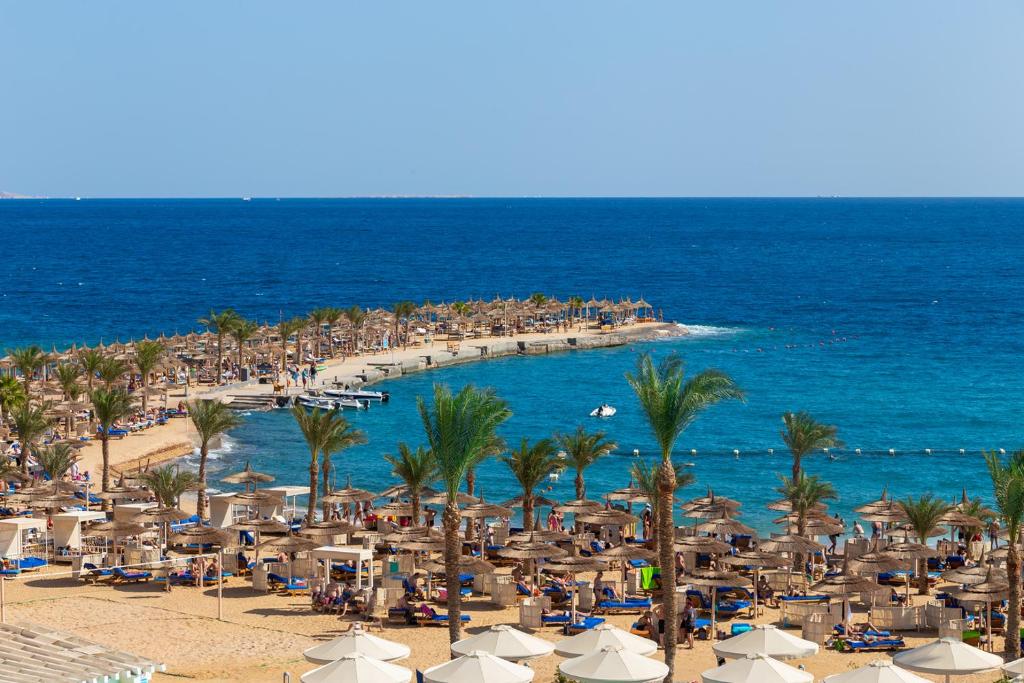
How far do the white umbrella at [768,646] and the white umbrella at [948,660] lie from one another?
1.49 m

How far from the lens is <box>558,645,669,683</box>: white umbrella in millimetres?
18469

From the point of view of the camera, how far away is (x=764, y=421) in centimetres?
5516

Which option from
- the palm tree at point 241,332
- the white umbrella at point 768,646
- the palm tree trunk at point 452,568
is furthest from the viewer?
the palm tree at point 241,332

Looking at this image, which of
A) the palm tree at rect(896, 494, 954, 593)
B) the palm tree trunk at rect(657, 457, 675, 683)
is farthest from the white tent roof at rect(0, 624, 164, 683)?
the palm tree at rect(896, 494, 954, 593)

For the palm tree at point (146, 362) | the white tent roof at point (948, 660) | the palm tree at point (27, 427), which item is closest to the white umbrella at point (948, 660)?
the white tent roof at point (948, 660)

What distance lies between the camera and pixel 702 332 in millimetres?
87500

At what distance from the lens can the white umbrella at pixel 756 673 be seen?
1831cm

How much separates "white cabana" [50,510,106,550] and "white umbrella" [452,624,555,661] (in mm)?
14221

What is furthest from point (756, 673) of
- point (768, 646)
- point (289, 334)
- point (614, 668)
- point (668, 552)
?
point (289, 334)

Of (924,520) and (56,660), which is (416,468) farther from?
(56,660)

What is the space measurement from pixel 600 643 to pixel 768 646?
2669mm

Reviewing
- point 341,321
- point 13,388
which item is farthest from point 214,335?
point 13,388

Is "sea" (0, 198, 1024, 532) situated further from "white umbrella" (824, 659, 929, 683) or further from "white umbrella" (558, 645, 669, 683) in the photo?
"white umbrella" (824, 659, 929, 683)

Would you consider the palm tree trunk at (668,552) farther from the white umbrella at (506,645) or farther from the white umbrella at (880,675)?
the white umbrella at (880,675)
